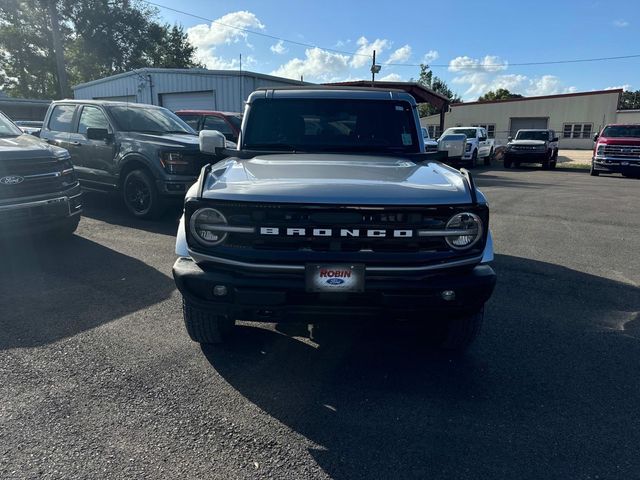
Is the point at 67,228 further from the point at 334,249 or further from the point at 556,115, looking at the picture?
the point at 556,115

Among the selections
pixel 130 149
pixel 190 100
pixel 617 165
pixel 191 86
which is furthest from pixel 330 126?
pixel 617 165

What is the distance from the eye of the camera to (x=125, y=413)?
2.76 meters

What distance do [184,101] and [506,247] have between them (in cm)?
1783

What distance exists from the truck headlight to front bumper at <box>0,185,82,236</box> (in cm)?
145

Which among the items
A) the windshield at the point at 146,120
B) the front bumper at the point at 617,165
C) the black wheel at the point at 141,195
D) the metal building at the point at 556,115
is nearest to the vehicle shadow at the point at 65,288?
the black wheel at the point at 141,195

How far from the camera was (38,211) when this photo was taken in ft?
18.6

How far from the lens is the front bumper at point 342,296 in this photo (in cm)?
274

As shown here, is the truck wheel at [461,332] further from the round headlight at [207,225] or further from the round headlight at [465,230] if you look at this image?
the round headlight at [207,225]

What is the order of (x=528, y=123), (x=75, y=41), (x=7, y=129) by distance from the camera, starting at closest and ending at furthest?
1. (x=7, y=129)
2. (x=75, y=41)
3. (x=528, y=123)

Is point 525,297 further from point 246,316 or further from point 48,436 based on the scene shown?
point 48,436

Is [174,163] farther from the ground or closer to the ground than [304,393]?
farther from the ground

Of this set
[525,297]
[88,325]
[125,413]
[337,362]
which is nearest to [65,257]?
[88,325]

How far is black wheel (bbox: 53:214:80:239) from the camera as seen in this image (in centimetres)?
615

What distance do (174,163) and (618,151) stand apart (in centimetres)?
1798
